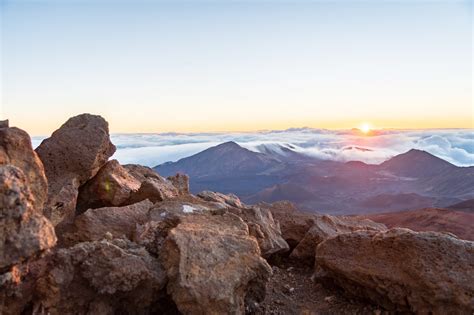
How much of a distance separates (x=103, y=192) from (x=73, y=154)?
1.00 meters

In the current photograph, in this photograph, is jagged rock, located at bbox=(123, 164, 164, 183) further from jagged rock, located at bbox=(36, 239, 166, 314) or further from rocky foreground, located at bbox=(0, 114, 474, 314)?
jagged rock, located at bbox=(36, 239, 166, 314)

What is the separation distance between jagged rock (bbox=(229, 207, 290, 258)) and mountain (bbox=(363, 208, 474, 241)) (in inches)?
1072

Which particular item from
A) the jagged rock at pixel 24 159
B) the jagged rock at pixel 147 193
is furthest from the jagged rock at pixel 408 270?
the jagged rock at pixel 24 159

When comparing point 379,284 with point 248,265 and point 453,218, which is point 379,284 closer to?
point 248,265

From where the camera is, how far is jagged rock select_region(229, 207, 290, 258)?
7.63m

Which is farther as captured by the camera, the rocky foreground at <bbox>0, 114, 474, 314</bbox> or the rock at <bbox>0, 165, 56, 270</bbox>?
the rocky foreground at <bbox>0, 114, 474, 314</bbox>

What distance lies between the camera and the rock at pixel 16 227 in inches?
165

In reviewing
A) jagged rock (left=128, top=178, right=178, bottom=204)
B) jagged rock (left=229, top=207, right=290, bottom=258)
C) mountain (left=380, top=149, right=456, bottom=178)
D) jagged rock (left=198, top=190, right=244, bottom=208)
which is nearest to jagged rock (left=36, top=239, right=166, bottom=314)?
jagged rock (left=229, top=207, right=290, bottom=258)

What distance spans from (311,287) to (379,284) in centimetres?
147

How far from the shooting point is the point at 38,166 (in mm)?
5902

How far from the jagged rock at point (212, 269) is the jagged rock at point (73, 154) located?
2.62m

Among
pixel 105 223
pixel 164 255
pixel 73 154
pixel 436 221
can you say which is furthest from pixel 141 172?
pixel 436 221

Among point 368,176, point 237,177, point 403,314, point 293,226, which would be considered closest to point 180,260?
point 403,314

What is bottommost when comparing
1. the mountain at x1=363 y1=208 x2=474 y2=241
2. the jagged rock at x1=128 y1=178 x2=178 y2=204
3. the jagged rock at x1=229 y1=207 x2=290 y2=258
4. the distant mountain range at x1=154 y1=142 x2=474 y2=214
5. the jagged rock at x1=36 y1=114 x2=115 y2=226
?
the distant mountain range at x1=154 y1=142 x2=474 y2=214
